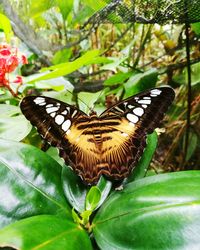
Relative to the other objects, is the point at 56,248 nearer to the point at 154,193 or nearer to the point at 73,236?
the point at 73,236

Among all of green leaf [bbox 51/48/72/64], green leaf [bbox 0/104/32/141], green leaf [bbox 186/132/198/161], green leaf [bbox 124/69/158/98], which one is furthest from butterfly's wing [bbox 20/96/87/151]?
green leaf [bbox 51/48/72/64]

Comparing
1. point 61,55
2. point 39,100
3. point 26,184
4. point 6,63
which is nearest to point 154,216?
point 26,184

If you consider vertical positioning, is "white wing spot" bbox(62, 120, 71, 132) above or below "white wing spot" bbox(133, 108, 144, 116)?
below

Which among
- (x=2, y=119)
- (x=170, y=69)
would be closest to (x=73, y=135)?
(x=2, y=119)

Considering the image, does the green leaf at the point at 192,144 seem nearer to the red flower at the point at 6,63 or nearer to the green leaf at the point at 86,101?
the green leaf at the point at 86,101

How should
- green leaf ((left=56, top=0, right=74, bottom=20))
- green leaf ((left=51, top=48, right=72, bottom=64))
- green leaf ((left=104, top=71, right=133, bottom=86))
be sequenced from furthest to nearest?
green leaf ((left=51, top=48, right=72, bottom=64)) < green leaf ((left=104, top=71, right=133, bottom=86)) < green leaf ((left=56, top=0, right=74, bottom=20))

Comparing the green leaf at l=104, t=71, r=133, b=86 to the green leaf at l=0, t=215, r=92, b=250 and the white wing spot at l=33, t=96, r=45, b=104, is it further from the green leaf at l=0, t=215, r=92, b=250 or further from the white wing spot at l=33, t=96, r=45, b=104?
the green leaf at l=0, t=215, r=92, b=250

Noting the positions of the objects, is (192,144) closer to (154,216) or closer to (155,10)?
(155,10)
